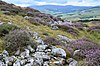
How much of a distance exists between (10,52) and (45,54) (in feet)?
6.31


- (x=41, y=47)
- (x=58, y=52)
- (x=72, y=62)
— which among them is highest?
(x=41, y=47)

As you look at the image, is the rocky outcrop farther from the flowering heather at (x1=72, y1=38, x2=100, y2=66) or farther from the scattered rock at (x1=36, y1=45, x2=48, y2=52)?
the flowering heather at (x1=72, y1=38, x2=100, y2=66)

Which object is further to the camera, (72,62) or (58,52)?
(58,52)

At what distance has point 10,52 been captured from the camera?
43.5 ft

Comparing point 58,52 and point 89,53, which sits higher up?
point 58,52

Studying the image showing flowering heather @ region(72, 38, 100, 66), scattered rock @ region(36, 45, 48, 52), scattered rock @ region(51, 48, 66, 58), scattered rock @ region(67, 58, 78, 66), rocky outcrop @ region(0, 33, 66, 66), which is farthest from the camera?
scattered rock @ region(36, 45, 48, 52)

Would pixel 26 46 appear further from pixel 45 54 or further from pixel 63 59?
pixel 63 59

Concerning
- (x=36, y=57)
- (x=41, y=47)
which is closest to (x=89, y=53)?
(x=41, y=47)

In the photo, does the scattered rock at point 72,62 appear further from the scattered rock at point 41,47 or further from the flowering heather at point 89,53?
the scattered rock at point 41,47

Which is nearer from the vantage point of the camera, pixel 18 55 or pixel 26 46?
pixel 18 55

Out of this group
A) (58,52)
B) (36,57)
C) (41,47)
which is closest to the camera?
(36,57)

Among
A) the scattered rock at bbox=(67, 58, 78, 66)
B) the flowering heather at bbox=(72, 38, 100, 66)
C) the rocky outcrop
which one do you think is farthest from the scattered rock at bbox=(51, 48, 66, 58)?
the flowering heather at bbox=(72, 38, 100, 66)

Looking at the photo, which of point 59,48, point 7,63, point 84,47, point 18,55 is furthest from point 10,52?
point 84,47

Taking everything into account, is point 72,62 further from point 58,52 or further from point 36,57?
point 36,57
